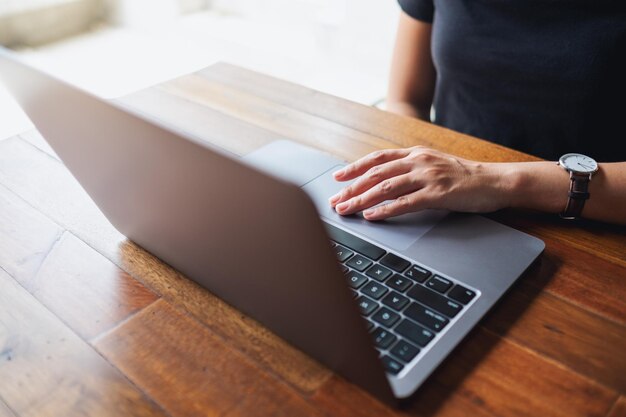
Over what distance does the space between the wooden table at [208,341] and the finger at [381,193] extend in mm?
140

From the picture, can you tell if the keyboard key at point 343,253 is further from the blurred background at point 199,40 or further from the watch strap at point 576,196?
the blurred background at point 199,40

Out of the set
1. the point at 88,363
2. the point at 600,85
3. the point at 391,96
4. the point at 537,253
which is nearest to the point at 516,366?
the point at 537,253

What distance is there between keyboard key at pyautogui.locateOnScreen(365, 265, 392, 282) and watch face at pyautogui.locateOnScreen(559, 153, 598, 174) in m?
0.34

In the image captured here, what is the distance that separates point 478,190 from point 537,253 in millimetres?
119

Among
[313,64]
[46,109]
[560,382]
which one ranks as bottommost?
[313,64]

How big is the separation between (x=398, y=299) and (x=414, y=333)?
0.15ft

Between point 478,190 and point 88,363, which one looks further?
point 478,190

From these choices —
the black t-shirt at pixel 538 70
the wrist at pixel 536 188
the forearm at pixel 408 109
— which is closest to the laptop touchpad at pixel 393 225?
the wrist at pixel 536 188

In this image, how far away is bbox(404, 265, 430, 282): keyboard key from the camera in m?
0.61

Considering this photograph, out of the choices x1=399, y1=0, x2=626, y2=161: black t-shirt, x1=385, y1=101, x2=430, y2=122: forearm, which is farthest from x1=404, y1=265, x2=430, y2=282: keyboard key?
x1=385, y1=101, x2=430, y2=122: forearm

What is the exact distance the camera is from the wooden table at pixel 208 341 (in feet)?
1.69

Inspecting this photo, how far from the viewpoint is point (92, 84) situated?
260 cm

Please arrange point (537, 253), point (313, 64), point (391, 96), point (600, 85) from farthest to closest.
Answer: point (313, 64) < point (391, 96) < point (600, 85) < point (537, 253)

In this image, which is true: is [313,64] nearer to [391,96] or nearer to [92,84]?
[92,84]
